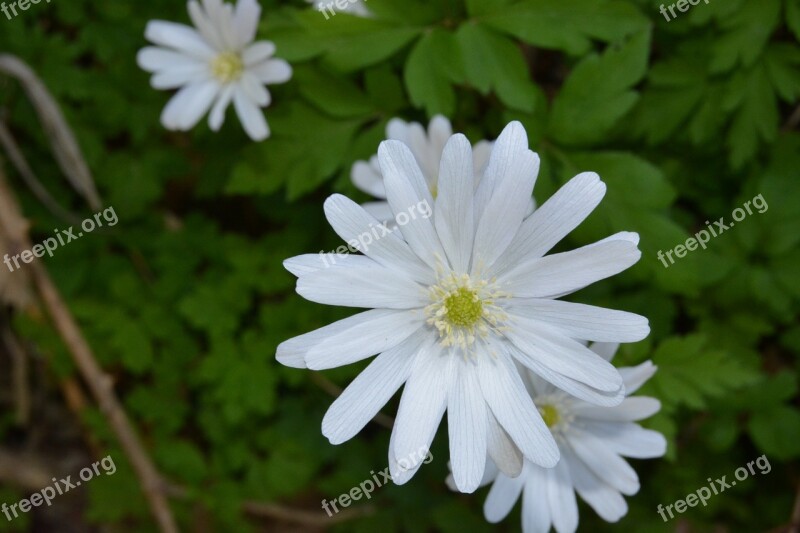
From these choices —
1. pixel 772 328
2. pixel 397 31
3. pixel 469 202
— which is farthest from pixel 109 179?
pixel 772 328

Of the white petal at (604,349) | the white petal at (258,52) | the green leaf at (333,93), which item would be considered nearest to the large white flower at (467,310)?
the white petal at (604,349)

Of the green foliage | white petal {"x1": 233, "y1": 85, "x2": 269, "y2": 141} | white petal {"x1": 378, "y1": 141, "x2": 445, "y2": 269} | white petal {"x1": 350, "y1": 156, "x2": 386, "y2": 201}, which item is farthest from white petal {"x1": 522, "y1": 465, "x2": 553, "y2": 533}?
white petal {"x1": 233, "y1": 85, "x2": 269, "y2": 141}

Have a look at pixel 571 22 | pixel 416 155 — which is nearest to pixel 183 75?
pixel 416 155

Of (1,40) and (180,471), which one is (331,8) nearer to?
(1,40)

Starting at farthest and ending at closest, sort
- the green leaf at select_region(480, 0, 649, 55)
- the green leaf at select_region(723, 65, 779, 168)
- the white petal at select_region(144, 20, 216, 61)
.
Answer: the white petal at select_region(144, 20, 216, 61), the green leaf at select_region(723, 65, 779, 168), the green leaf at select_region(480, 0, 649, 55)

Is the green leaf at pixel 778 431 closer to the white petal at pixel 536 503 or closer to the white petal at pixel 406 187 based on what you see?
the white petal at pixel 536 503

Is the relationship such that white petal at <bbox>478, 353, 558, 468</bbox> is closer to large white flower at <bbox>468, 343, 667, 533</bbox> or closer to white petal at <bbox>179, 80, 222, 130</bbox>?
large white flower at <bbox>468, 343, 667, 533</bbox>

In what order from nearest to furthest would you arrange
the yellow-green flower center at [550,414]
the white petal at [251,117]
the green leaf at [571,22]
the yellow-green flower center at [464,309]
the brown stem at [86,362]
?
the yellow-green flower center at [464,309], the yellow-green flower center at [550,414], the green leaf at [571,22], the white petal at [251,117], the brown stem at [86,362]
